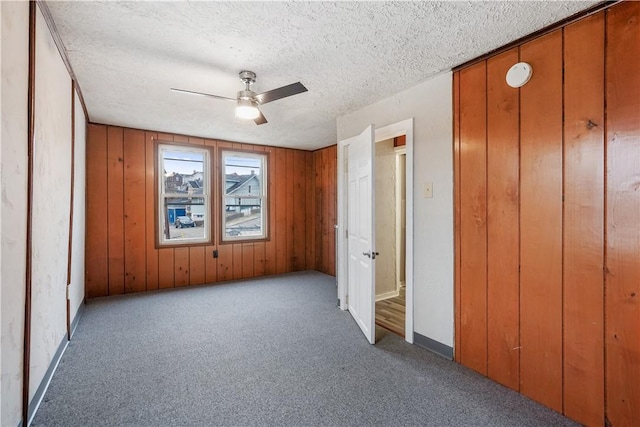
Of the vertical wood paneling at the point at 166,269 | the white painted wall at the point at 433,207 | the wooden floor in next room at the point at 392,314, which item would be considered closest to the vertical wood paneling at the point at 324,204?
the wooden floor in next room at the point at 392,314

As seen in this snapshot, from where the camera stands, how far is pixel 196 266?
479 centimetres

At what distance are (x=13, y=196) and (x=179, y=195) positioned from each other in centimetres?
332

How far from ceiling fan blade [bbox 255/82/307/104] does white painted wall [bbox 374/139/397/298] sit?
76.6 inches

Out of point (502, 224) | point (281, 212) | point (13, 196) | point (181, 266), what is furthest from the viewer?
point (281, 212)

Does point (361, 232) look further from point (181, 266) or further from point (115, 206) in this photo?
point (115, 206)

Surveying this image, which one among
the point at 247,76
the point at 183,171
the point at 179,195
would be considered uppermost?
the point at 247,76

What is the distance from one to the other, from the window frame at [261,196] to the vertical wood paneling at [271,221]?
51mm

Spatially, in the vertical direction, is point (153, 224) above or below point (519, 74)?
below

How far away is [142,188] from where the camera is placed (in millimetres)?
4383

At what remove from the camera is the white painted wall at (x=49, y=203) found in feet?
5.82

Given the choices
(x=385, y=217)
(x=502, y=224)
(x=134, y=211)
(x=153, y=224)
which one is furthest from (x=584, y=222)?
(x=134, y=211)

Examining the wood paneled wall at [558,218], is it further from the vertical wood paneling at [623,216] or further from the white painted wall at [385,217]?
the white painted wall at [385,217]

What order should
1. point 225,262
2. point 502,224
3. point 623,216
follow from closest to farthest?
1. point 623,216
2. point 502,224
3. point 225,262

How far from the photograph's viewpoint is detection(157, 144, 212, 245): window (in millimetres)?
Result: 4559
